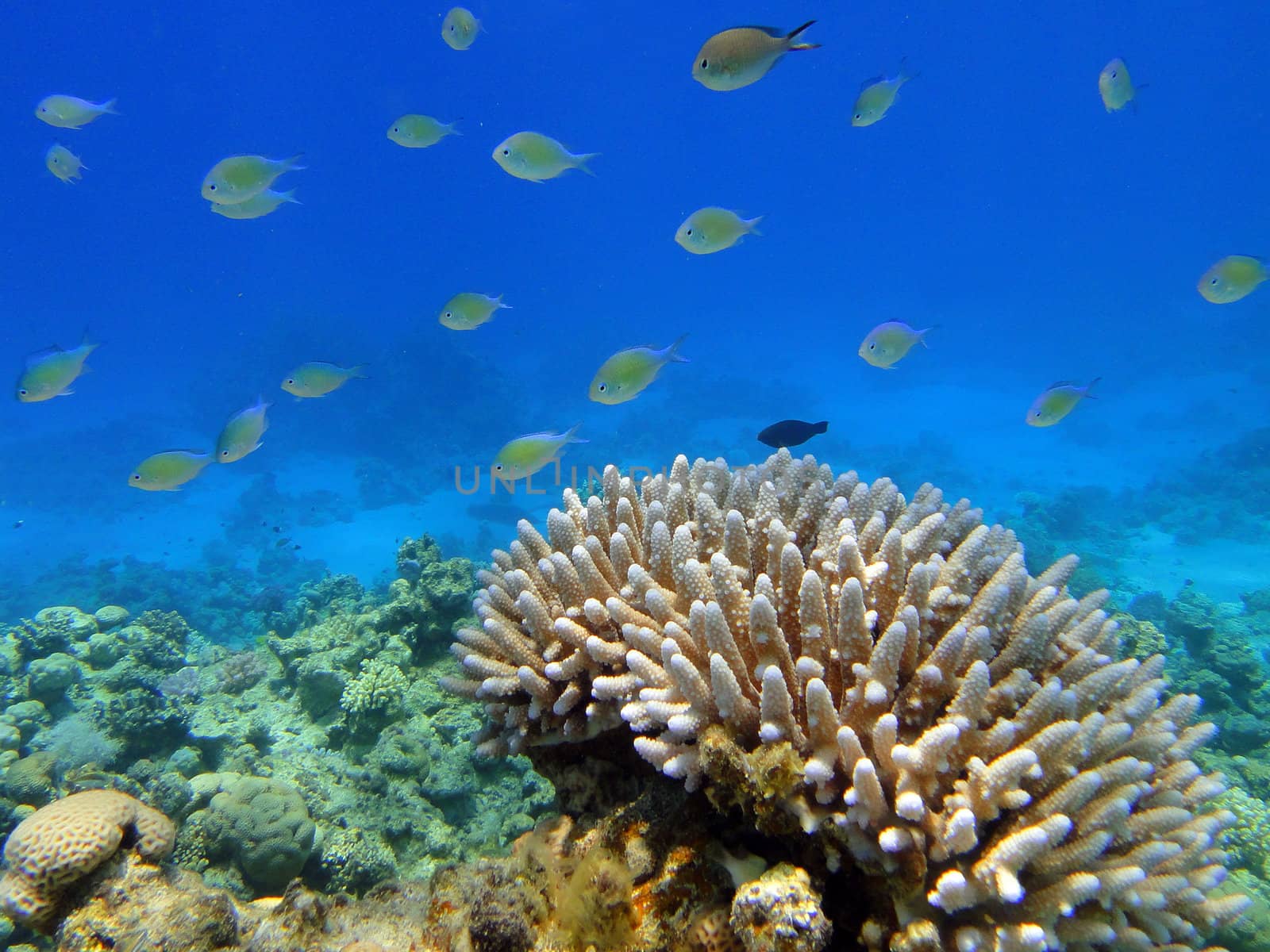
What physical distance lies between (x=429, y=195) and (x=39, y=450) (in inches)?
3179

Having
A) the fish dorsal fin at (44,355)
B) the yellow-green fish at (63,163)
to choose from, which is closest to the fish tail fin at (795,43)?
the fish dorsal fin at (44,355)

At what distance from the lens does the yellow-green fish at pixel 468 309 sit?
22.3 ft

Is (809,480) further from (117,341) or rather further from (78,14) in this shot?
(78,14)

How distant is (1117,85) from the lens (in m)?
6.94

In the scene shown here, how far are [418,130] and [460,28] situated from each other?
1352 millimetres

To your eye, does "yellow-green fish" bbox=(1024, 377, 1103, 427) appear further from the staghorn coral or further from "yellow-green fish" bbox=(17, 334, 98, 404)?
"yellow-green fish" bbox=(17, 334, 98, 404)

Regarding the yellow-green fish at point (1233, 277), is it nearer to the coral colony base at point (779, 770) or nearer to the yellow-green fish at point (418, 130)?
the coral colony base at point (779, 770)

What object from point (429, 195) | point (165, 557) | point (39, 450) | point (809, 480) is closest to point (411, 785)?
point (809, 480)

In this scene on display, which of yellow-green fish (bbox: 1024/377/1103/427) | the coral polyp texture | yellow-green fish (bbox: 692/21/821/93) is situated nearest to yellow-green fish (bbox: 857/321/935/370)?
yellow-green fish (bbox: 1024/377/1103/427)

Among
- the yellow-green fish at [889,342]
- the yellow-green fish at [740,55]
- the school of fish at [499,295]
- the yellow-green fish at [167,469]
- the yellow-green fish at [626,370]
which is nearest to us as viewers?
the yellow-green fish at [740,55]

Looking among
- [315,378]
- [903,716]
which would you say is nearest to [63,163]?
[315,378]

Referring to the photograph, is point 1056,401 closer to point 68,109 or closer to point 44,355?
point 44,355

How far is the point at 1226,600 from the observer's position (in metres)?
14.6

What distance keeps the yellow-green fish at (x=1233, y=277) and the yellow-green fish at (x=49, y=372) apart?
12261mm
